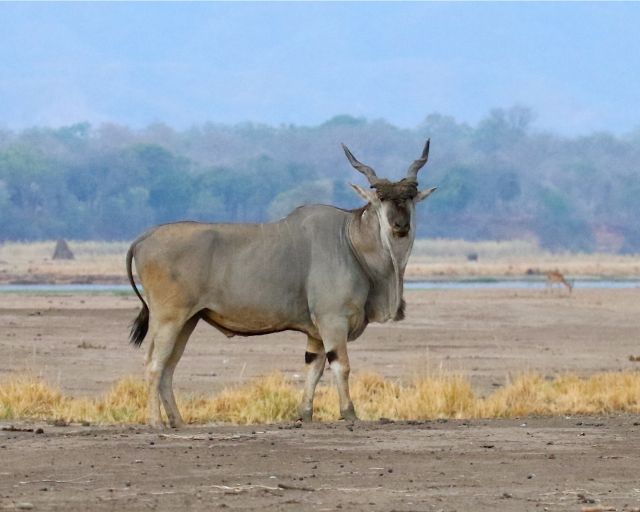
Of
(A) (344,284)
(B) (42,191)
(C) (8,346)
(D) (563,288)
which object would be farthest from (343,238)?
(B) (42,191)

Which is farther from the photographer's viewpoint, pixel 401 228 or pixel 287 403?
pixel 287 403

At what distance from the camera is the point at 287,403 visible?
47.7 ft

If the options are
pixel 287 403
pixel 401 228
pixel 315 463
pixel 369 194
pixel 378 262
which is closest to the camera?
pixel 315 463

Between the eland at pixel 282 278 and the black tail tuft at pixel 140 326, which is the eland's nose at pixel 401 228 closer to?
the eland at pixel 282 278

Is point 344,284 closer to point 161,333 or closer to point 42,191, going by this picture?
point 161,333

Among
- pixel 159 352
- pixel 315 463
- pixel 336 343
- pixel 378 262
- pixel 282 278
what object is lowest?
pixel 315 463

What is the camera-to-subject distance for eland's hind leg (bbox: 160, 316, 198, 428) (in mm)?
13305

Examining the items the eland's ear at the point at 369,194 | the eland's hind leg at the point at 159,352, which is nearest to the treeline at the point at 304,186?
the eland's hind leg at the point at 159,352

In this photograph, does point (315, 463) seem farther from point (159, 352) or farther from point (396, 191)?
point (396, 191)

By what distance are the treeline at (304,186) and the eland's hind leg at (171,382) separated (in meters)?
79.6

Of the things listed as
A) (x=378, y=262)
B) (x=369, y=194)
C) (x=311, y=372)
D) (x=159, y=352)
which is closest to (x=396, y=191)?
(x=369, y=194)

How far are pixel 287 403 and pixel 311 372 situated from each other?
0.93 m

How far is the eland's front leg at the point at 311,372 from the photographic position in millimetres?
13586

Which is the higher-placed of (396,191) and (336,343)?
(396,191)
